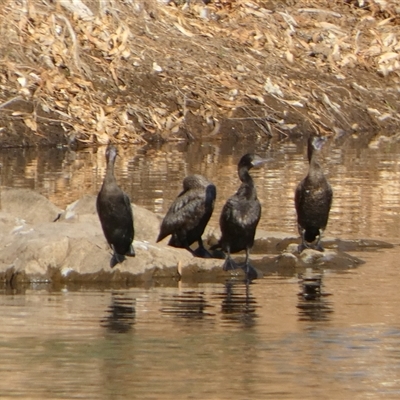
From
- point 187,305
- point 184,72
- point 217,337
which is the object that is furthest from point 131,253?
point 184,72

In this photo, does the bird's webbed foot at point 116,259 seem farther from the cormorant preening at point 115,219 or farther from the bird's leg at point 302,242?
the bird's leg at point 302,242

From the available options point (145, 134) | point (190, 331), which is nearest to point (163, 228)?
point (190, 331)

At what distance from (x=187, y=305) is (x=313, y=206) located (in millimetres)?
2955

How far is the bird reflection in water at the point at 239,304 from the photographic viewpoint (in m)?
10.3

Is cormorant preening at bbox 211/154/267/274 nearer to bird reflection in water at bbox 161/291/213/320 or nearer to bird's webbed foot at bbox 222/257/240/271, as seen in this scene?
bird's webbed foot at bbox 222/257/240/271

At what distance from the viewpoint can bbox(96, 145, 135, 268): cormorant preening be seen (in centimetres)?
1173

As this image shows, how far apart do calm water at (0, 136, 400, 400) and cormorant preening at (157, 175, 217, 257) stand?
1.23 metres

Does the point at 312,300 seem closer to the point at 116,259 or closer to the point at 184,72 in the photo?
the point at 116,259

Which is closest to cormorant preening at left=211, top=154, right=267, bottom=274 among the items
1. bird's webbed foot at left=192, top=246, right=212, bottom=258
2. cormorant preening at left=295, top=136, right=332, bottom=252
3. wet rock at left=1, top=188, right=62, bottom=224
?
bird's webbed foot at left=192, top=246, right=212, bottom=258

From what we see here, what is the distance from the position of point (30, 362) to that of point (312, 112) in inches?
724

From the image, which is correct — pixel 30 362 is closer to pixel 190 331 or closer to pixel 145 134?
pixel 190 331

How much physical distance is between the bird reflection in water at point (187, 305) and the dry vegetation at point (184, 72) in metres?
12.2

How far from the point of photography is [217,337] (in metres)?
9.55

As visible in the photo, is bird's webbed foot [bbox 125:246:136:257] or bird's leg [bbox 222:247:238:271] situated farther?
bird's leg [bbox 222:247:238:271]
